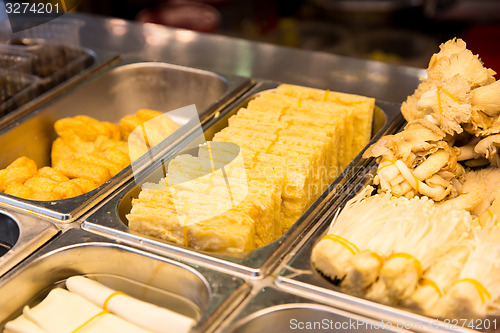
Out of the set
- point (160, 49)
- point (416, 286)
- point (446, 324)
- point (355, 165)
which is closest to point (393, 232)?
point (416, 286)

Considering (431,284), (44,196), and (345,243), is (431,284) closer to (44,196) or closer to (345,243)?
(345,243)

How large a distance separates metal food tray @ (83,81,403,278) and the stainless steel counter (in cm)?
54

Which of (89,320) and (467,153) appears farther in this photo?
(467,153)

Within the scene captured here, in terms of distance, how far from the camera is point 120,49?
3.48m

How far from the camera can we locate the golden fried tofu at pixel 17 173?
2.36 meters

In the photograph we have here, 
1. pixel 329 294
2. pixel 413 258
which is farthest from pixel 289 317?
pixel 413 258

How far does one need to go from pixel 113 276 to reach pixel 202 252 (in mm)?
350

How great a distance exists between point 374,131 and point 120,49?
5.63ft

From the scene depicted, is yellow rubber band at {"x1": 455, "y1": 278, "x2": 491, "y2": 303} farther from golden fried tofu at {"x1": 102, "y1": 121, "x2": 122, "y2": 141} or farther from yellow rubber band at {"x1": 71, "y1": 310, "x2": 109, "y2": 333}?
golden fried tofu at {"x1": 102, "y1": 121, "x2": 122, "y2": 141}

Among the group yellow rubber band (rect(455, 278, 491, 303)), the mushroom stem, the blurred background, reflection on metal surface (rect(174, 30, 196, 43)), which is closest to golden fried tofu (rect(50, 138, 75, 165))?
reflection on metal surface (rect(174, 30, 196, 43))

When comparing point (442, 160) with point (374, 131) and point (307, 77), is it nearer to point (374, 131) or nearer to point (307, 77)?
point (374, 131)

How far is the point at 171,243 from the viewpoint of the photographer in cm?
186

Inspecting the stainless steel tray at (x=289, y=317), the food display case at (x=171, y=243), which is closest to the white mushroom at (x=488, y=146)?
the food display case at (x=171, y=243)

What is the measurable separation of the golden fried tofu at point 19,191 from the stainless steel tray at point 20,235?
169mm
